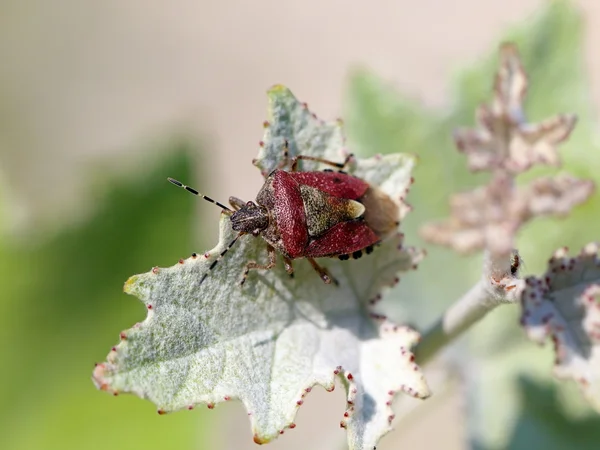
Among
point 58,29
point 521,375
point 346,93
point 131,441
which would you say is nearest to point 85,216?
point 131,441

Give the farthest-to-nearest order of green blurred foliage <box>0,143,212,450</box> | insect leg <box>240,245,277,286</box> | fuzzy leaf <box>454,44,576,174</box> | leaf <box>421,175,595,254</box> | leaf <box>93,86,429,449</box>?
green blurred foliage <box>0,143,212,450</box>, leaf <box>421,175,595,254</box>, fuzzy leaf <box>454,44,576,174</box>, insect leg <box>240,245,277,286</box>, leaf <box>93,86,429,449</box>

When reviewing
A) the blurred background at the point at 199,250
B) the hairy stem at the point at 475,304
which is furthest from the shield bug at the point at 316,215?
the blurred background at the point at 199,250

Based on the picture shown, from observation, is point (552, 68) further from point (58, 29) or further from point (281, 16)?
point (58, 29)

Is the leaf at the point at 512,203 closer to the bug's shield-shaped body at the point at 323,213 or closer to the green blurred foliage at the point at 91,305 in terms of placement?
the bug's shield-shaped body at the point at 323,213

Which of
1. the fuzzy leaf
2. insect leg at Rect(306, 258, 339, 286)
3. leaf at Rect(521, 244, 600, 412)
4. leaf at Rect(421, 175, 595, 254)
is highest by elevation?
the fuzzy leaf

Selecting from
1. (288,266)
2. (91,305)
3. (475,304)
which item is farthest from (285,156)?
(91,305)

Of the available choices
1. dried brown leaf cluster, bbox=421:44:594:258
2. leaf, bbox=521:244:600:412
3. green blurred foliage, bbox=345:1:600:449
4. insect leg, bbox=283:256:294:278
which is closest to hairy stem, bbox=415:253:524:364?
leaf, bbox=521:244:600:412

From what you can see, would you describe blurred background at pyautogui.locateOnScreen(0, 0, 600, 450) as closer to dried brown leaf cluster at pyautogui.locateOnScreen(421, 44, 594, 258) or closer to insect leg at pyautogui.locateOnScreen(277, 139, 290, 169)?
dried brown leaf cluster at pyautogui.locateOnScreen(421, 44, 594, 258)
